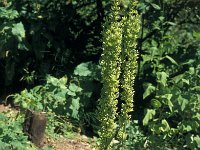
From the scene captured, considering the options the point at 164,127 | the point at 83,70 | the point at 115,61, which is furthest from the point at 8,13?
the point at 115,61

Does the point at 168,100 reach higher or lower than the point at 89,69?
lower

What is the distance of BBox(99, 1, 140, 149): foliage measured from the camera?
3515 mm

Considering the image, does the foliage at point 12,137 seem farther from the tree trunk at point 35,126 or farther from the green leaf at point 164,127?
the green leaf at point 164,127

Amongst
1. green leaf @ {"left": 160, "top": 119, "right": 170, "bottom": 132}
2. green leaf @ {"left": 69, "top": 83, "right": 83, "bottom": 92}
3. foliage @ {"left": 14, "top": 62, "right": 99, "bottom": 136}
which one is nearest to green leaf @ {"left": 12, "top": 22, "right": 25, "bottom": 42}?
foliage @ {"left": 14, "top": 62, "right": 99, "bottom": 136}

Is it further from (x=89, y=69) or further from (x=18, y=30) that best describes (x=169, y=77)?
(x=18, y=30)

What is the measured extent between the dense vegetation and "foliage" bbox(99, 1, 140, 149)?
1563 mm

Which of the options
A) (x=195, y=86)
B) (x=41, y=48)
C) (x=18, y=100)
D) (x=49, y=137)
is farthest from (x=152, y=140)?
(x=41, y=48)

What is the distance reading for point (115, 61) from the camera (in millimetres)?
3543

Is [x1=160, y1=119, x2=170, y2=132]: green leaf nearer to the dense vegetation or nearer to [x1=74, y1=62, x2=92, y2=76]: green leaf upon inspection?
the dense vegetation

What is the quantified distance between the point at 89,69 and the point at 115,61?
3.19 m

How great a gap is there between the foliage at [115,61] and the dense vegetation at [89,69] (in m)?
1.56

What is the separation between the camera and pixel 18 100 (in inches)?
247

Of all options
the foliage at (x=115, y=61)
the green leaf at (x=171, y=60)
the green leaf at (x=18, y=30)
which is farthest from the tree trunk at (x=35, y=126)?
the foliage at (x=115, y=61)

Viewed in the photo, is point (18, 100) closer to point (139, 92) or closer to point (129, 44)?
point (139, 92)
